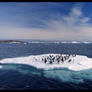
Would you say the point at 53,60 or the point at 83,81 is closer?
the point at 83,81

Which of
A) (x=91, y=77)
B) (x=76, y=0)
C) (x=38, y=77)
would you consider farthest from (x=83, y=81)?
(x=76, y=0)

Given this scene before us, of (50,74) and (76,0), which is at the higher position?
(76,0)

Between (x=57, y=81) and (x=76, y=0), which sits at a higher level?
(x=76, y=0)

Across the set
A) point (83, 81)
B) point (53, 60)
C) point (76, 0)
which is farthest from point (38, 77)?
point (76, 0)

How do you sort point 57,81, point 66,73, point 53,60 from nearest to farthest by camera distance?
1. point 57,81
2. point 66,73
3. point 53,60

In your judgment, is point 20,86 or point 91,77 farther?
point 91,77

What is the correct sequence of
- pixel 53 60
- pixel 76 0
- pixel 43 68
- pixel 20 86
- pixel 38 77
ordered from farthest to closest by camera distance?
pixel 53 60 → pixel 43 68 → pixel 38 77 → pixel 20 86 → pixel 76 0

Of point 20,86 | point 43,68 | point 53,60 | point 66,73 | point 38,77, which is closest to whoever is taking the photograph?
point 20,86

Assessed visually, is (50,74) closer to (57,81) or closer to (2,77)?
(57,81)

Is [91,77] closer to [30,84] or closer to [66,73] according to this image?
[66,73]
